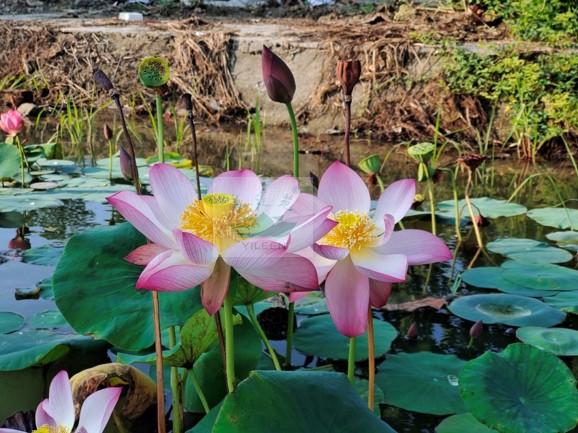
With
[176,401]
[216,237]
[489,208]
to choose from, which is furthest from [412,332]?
[489,208]

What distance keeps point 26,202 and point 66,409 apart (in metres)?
1.71

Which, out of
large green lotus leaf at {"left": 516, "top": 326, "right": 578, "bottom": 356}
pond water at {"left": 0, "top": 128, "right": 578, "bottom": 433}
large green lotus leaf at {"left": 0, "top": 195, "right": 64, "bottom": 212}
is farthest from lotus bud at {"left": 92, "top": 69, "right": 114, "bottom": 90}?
large green lotus leaf at {"left": 0, "top": 195, "right": 64, "bottom": 212}

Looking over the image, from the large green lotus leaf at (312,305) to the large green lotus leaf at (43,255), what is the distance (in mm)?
657

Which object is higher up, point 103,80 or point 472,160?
point 103,80

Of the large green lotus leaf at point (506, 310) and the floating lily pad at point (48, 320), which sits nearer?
the floating lily pad at point (48, 320)

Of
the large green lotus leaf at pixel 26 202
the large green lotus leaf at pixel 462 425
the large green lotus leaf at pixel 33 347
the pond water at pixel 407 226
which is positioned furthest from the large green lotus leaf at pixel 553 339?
the large green lotus leaf at pixel 26 202

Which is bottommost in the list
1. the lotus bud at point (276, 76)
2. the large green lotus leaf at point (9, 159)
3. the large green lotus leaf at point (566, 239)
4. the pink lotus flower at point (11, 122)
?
the large green lotus leaf at point (566, 239)

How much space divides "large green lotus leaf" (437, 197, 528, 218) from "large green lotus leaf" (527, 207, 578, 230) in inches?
1.9

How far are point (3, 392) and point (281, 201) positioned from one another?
62 cm

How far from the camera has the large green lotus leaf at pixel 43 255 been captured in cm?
190

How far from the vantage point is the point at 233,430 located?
0.75m

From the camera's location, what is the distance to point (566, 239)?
221 cm

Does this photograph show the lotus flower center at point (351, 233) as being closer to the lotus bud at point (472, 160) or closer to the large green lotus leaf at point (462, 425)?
the large green lotus leaf at point (462, 425)

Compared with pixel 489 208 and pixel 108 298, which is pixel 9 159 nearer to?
Answer: pixel 489 208
